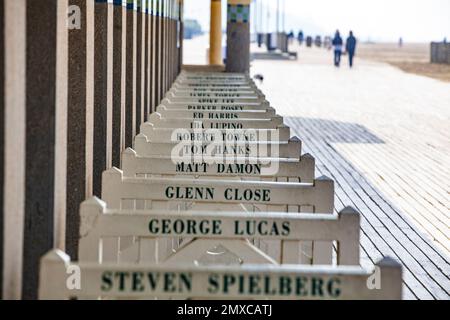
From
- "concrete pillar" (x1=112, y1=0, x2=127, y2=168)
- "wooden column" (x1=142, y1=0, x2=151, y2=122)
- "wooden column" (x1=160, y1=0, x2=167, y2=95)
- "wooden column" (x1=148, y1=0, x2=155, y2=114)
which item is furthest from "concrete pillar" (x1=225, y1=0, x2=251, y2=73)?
"concrete pillar" (x1=112, y1=0, x2=127, y2=168)

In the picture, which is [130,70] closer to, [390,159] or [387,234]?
[387,234]

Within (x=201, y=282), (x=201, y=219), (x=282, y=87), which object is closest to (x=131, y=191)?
(x=201, y=219)

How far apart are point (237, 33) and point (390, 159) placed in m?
4.96

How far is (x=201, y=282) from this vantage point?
269 cm

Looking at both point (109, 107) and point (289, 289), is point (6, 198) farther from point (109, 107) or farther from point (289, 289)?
point (109, 107)

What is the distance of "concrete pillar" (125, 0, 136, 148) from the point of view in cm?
687

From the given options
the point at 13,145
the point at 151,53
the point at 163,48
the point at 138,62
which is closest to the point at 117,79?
the point at 138,62

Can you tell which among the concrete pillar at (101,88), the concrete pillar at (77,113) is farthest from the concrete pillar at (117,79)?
the concrete pillar at (77,113)

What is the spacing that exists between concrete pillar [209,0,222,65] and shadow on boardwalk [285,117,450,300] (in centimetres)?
729

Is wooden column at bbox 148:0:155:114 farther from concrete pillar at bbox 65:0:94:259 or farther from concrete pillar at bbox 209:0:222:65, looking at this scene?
concrete pillar at bbox 209:0:222:65

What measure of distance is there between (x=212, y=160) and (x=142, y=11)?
3582 millimetres

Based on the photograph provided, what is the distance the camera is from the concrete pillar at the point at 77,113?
4.44 metres

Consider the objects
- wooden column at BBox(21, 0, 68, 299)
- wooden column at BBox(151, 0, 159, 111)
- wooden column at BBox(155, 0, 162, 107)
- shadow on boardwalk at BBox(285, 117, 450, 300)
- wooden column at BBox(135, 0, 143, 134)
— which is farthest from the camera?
wooden column at BBox(155, 0, 162, 107)

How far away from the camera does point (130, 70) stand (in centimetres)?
695
